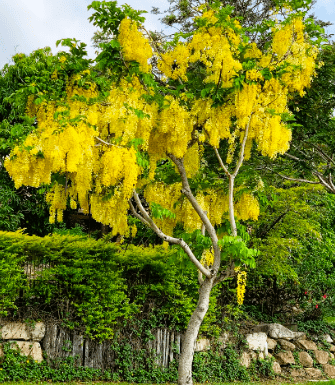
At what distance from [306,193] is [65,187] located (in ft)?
18.7

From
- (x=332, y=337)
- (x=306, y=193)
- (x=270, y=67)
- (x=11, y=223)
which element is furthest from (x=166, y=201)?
(x=332, y=337)

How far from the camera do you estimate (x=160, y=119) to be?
6.18 m

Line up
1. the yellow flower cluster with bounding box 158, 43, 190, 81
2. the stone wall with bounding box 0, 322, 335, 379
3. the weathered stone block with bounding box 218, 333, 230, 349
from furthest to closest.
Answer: the weathered stone block with bounding box 218, 333, 230, 349 < the stone wall with bounding box 0, 322, 335, 379 < the yellow flower cluster with bounding box 158, 43, 190, 81

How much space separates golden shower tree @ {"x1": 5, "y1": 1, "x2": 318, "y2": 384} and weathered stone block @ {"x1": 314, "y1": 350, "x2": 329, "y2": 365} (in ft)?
17.1

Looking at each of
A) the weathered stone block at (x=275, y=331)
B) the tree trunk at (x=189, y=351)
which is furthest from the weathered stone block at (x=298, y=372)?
the tree trunk at (x=189, y=351)

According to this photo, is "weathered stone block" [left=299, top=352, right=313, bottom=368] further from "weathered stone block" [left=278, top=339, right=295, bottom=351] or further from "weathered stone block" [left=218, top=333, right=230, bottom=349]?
"weathered stone block" [left=218, top=333, right=230, bottom=349]

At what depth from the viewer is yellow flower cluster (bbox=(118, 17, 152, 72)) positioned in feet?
19.2

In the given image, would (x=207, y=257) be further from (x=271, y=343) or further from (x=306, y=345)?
(x=306, y=345)

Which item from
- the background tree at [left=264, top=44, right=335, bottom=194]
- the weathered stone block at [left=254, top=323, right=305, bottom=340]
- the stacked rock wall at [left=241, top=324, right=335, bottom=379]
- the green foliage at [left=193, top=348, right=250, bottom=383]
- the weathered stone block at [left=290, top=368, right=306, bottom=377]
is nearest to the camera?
the background tree at [left=264, top=44, right=335, bottom=194]

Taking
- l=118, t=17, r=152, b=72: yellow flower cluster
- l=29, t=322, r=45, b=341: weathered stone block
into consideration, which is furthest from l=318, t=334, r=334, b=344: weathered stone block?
l=118, t=17, r=152, b=72: yellow flower cluster

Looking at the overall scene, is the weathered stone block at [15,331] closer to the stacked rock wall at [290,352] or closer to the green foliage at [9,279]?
the green foliage at [9,279]

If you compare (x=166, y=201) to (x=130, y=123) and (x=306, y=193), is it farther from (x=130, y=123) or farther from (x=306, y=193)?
(x=306, y=193)

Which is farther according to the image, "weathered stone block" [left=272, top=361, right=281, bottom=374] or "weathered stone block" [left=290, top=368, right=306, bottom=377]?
"weathered stone block" [left=290, top=368, right=306, bottom=377]

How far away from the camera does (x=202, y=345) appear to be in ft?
29.0
